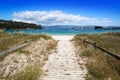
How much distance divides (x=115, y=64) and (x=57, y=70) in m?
2.74

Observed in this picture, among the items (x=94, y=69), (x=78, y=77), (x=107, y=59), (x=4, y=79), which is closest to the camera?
(x=4, y=79)

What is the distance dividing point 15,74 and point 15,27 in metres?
126

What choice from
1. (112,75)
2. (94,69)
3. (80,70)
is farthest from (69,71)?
(112,75)

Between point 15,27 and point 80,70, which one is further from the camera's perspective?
point 15,27

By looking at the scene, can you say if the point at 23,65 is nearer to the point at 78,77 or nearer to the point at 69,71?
the point at 69,71

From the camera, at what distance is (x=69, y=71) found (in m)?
7.93

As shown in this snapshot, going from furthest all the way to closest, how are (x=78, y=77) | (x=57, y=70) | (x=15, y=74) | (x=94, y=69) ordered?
(x=57, y=70) → (x=94, y=69) → (x=78, y=77) → (x=15, y=74)

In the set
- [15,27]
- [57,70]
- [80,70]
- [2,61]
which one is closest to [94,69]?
[80,70]

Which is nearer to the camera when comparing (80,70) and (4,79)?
(4,79)

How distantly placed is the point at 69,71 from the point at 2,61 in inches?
126

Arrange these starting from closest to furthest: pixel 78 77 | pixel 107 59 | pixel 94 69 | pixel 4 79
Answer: pixel 4 79 → pixel 78 77 → pixel 94 69 → pixel 107 59

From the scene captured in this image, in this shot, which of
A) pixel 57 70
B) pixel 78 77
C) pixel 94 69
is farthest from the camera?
pixel 57 70

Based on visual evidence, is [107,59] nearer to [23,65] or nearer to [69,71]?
[69,71]

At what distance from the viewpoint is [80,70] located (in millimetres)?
8109
